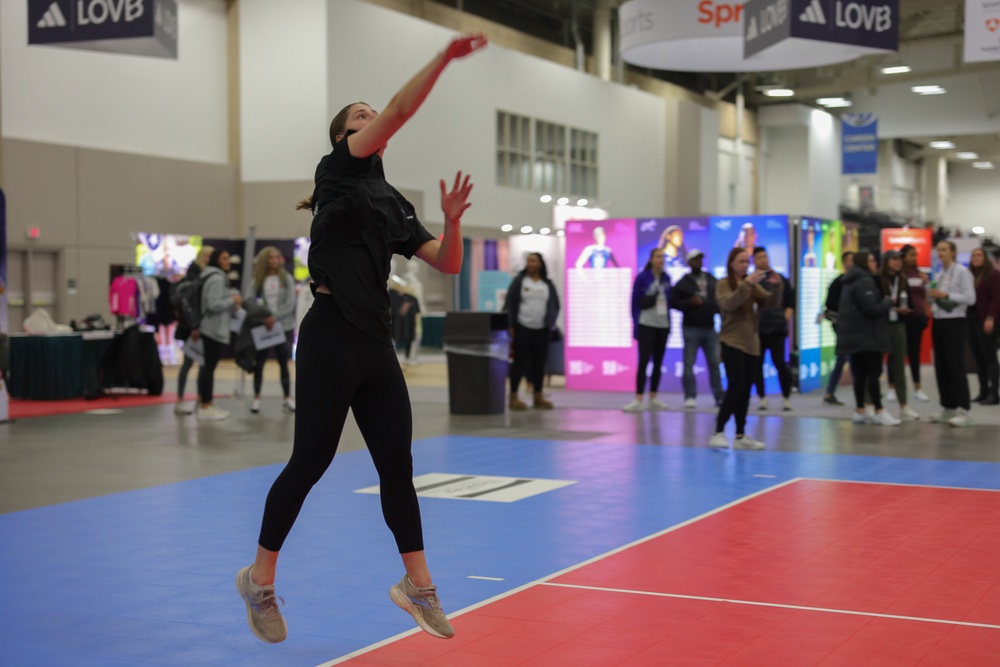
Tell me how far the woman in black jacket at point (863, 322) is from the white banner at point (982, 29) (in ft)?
8.60

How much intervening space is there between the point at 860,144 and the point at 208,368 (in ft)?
89.8

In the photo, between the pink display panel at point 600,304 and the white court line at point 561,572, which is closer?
the white court line at point 561,572

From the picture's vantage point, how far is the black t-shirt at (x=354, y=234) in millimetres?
3938

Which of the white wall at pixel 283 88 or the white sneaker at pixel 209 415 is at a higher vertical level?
the white wall at pixel 283 88

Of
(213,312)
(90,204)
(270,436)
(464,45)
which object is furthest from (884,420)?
(90,204)

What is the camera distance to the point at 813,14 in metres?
12.2

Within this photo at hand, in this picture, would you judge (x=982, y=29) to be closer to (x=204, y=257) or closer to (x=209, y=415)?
(x=204, y=257)

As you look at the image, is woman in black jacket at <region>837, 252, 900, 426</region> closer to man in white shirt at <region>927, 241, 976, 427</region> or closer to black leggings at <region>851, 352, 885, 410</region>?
black leggings at <region>851, 352, 885, 410</region>

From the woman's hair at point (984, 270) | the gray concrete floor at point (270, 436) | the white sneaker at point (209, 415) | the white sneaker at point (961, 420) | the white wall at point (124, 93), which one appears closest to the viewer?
the gray concrete floor at point (270, 436)

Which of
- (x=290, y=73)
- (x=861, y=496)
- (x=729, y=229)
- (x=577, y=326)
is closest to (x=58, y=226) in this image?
(x=290, y=73)

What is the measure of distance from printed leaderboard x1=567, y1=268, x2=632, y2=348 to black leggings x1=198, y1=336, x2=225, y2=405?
551cm

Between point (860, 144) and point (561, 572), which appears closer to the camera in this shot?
point (561, 572)

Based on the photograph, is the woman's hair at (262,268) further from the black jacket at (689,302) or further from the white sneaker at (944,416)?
the white sneaker at (944,416)

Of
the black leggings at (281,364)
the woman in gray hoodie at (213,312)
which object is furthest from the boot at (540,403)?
the woman in gray hoodie at (213,312)
